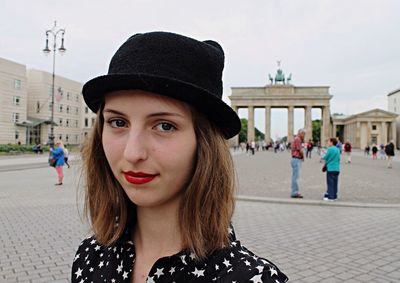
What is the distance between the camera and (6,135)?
57938 mm

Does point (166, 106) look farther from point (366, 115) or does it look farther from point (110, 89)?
point (366, 115)

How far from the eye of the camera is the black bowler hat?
125 cm

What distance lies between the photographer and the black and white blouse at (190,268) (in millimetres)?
1220

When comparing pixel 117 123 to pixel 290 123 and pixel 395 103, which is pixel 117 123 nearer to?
pixel 290 123

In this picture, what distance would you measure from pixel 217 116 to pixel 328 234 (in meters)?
6.75

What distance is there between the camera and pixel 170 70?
127cm

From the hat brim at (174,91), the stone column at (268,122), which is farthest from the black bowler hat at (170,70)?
the stone column at (268,122)

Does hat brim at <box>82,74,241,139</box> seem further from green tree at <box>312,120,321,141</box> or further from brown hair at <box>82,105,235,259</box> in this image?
green tree at <box>312,120,321,141</box>

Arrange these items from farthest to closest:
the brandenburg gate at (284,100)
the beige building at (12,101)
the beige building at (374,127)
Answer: the beige building at (374,127), the brandenburg gate at (284,100), the beige building at (12,101)

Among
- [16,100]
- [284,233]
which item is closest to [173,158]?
[284,233]

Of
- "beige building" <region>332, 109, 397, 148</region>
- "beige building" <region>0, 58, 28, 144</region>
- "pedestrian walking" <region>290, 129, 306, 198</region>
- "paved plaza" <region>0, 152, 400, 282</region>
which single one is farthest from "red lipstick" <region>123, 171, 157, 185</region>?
"beige building" <region>332, 109, 397, 148</region>

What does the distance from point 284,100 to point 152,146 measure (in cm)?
8480

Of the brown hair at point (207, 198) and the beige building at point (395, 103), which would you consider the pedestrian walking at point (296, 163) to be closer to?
the brown hair at point (207, 198)

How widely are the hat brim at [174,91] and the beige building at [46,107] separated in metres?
64.7
